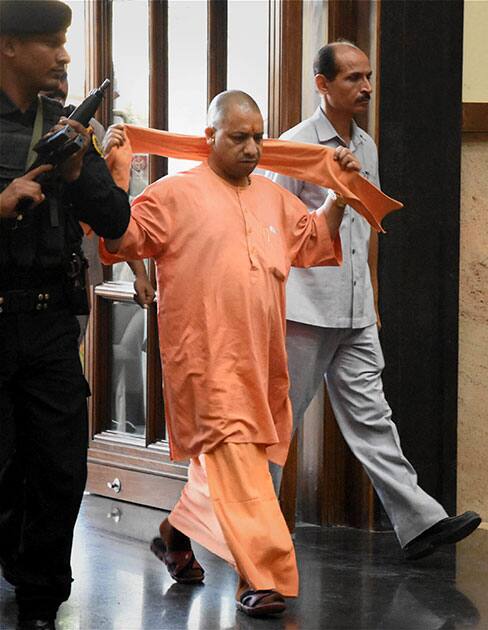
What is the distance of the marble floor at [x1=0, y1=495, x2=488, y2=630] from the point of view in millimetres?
4070

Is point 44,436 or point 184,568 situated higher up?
point 44,436

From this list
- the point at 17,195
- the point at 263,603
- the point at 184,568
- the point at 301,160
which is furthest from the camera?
the point at 301,160

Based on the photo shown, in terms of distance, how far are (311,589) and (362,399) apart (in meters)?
0.76

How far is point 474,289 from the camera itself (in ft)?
18.1

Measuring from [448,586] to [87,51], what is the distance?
2.85 m

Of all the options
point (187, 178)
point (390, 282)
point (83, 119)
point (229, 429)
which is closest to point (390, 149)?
point (390, 282)

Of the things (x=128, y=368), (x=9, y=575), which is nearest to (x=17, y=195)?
(x=9, y=575)

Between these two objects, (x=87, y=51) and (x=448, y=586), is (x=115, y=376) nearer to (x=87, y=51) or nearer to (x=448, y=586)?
(x=87, y=51)

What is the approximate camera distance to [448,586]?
14.8ft

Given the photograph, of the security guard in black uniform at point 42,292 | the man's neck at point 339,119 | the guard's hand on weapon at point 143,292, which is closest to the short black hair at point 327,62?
the man's neck at point 339,119

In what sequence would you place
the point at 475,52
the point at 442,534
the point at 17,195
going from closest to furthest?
the point at 17,195, the point at 442,534, the point at 475,52

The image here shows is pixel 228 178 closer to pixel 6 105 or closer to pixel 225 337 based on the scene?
pixel 225 337

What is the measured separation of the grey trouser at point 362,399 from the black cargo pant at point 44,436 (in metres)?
1.27

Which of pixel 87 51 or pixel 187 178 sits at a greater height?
pixel 87 51
